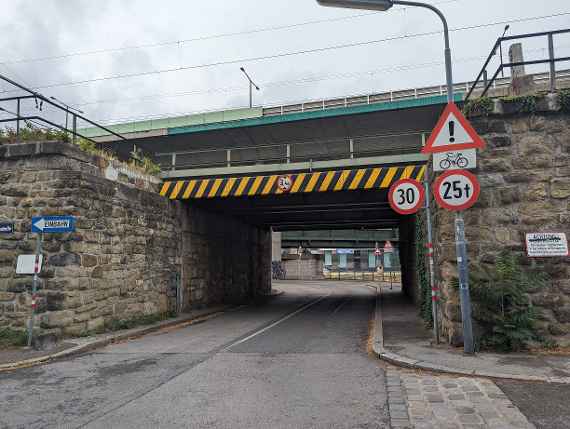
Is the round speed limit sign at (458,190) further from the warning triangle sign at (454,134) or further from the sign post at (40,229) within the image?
the sign post at (40,229)

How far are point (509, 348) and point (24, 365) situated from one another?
8.05 m

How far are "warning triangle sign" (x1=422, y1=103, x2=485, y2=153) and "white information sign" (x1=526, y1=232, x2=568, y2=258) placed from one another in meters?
1.77

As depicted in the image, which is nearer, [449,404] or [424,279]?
[449,404]

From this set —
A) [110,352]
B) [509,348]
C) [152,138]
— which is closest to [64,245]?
[110,352]

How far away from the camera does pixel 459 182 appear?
726 cm

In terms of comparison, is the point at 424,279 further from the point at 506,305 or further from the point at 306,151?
the point at 306,151

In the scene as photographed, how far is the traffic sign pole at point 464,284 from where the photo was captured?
7.17m

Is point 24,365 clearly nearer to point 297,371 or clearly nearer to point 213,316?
point 297,371

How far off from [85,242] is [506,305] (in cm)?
876

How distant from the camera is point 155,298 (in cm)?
1369

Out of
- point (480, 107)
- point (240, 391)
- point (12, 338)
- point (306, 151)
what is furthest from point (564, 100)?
point (306, 151)

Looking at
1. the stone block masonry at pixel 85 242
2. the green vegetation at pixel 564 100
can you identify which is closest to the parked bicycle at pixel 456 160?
the green vegetation at pixel 564 100

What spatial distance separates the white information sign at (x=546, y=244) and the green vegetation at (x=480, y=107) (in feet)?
7.26

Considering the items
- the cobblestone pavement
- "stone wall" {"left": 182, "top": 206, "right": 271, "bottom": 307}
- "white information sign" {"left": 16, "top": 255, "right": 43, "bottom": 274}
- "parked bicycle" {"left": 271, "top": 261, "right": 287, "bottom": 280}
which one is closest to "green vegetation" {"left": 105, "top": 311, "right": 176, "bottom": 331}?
"stone wall" {"left": 182, "top": 206, "right": 271, "bottom": 307}
